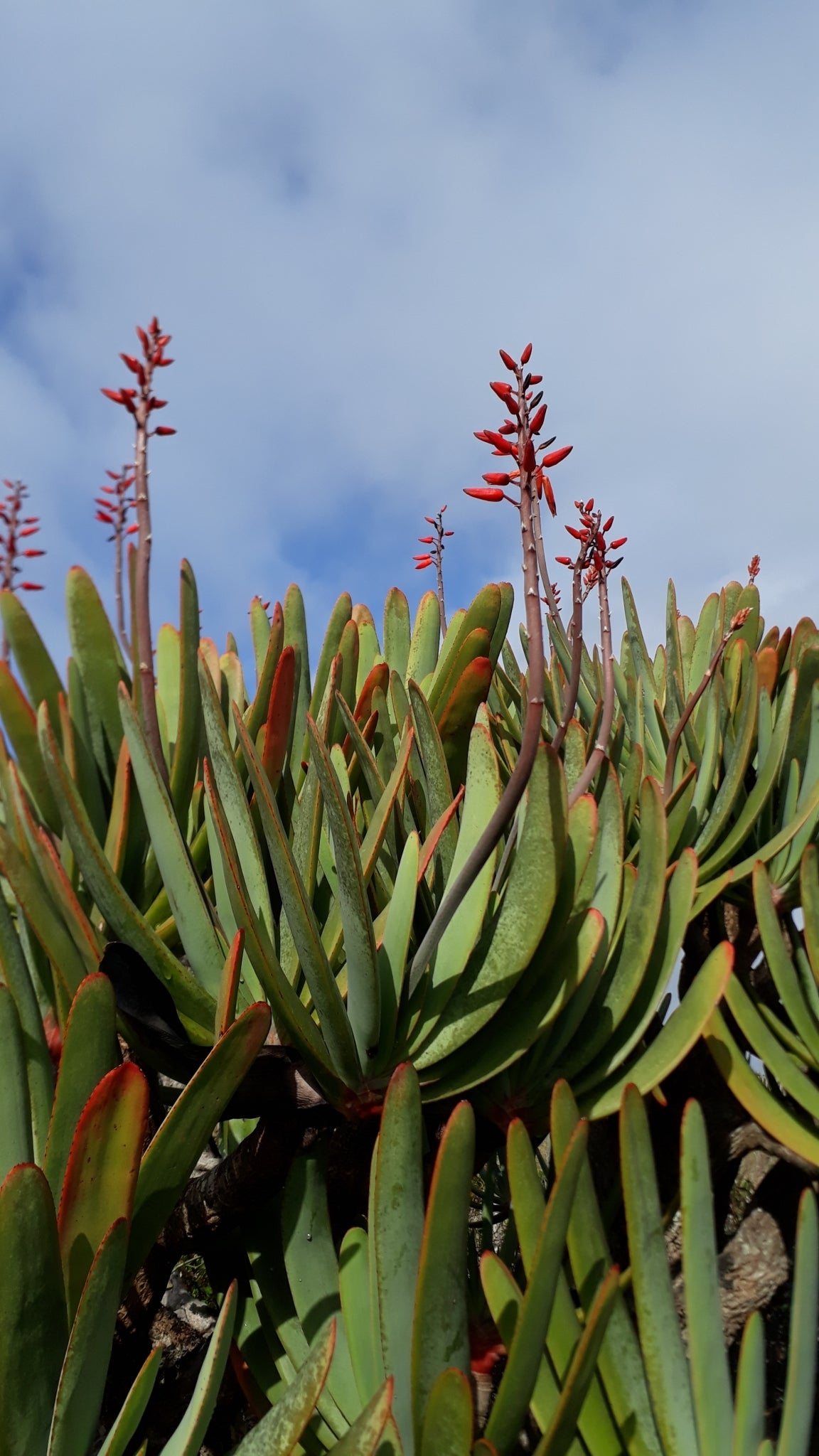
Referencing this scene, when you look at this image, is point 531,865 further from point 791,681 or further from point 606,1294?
point 791,681

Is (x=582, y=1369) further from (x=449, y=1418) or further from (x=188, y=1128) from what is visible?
(x=188, y=1128)

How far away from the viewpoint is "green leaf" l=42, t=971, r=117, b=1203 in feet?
2.86

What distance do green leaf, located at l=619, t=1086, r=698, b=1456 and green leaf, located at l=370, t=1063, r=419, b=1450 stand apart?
19cm

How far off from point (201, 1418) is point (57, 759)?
66 cm

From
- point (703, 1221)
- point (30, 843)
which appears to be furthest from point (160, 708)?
point (703, 1221)

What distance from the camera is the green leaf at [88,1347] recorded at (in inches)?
31.4

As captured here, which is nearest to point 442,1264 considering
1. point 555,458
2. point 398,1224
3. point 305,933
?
point 398,1224

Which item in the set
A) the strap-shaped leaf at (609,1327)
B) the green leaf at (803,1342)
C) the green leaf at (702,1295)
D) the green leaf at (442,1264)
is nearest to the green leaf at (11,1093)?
the green leaf at (442,1264)

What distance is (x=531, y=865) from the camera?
3.42 feet

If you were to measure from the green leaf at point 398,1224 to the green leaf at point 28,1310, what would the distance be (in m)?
0.27

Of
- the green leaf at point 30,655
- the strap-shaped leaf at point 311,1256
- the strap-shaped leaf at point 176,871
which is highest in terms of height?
the green leaf at point 30,655

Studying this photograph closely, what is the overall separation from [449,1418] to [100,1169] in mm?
344

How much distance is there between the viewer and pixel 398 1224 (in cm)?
89

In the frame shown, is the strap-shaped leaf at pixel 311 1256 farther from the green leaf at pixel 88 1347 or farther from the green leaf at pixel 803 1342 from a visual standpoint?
the green leaf at pixel 803 1342
